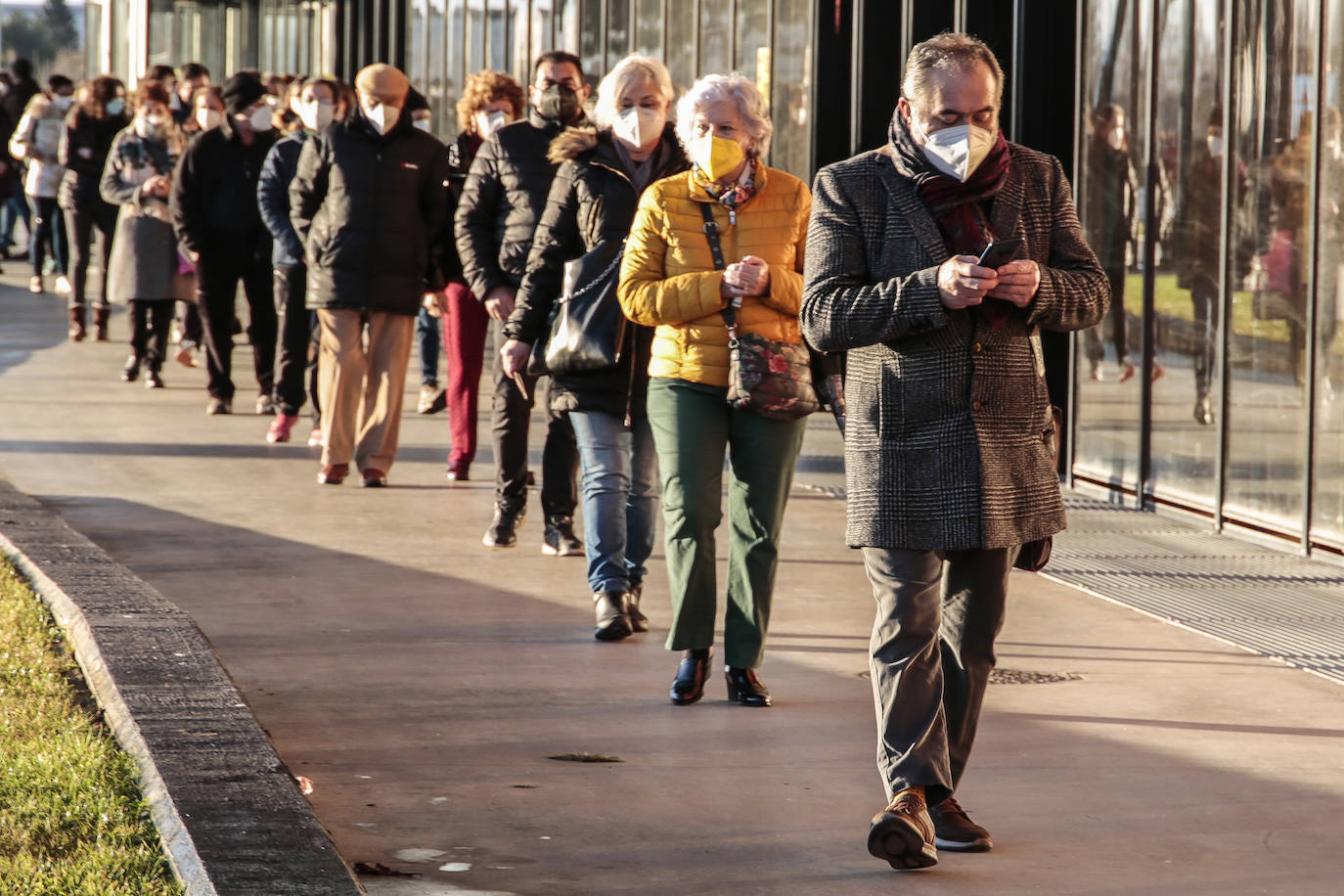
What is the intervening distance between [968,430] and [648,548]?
9.59 ft

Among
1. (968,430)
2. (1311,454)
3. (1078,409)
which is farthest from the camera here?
(1078,409)

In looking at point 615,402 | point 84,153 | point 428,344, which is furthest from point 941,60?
point 84,153

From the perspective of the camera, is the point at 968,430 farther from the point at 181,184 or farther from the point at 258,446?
the point at 181,184

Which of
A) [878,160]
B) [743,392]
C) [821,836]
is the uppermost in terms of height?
[878,160]

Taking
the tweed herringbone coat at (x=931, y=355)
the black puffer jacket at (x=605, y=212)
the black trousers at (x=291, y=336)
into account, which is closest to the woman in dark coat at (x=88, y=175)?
the black trousers at (x=291, y=336)

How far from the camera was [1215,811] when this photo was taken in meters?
5.37

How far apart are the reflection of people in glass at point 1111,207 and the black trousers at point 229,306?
5565 mm

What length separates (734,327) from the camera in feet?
21.0

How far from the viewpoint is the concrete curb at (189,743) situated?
4250 mm

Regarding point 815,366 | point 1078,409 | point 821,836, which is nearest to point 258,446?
point 1078,409

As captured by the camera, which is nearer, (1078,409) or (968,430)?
(968,430)

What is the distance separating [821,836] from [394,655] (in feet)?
7.87

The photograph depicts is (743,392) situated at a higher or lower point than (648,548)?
higher

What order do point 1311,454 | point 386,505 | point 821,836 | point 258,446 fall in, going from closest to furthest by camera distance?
point 821,836, point 1311,454, point 386,505, point 258,446
